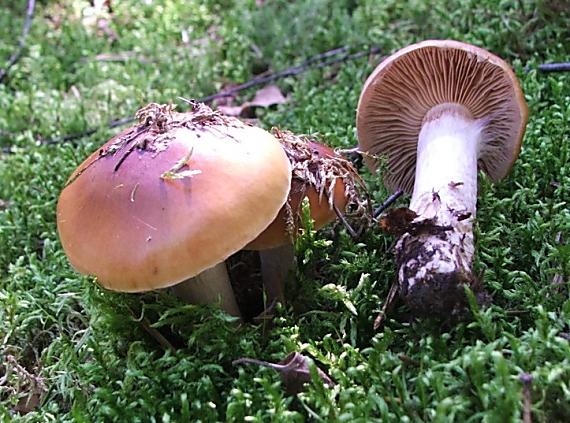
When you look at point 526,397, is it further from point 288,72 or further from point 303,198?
point 288,72

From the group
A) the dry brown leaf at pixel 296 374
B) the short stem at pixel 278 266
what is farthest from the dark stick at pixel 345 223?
the dry brown leaf at pixel 296 374

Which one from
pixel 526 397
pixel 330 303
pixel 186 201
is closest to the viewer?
pixel 526 397

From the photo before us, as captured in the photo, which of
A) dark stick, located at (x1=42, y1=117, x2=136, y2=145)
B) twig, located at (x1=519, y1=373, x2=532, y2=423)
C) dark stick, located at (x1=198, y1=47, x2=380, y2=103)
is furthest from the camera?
dark stick, located at (x1=198, y1=47, x2=380, y2=103)

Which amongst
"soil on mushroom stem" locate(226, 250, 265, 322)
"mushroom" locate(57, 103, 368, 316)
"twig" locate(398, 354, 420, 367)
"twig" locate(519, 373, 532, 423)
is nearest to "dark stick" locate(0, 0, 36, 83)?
"mushroom" locate(57, 103, 368, 316)

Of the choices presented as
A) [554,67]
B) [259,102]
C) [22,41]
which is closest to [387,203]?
[554,67]

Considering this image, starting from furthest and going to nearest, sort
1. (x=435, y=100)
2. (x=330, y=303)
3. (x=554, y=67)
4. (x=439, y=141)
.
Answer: (x=554, y=67) → (x=435, y=100) → (x=439, y=141) → (x=330, y=303)

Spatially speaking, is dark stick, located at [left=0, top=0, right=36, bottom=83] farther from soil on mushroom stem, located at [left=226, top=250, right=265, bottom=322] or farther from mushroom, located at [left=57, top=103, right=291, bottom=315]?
soil on mushroom stem, located at [left=226, top=250, right=265, bottom=322]
